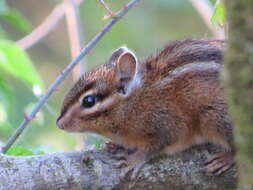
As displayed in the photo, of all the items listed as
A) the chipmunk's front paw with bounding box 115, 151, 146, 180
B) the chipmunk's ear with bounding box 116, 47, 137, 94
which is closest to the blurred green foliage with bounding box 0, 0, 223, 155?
the chipmunk's ear with bounding box 116, 47, 137, 94

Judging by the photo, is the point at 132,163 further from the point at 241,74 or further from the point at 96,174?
the point at 241,74

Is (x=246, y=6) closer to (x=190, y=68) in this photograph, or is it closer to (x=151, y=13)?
(x=190, y=68)

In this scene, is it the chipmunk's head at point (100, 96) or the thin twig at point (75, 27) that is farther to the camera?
the thin twig at point (75, 27)

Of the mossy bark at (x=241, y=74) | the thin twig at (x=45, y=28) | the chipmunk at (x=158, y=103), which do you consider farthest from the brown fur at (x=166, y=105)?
the thin twig at (x=45, y=28)

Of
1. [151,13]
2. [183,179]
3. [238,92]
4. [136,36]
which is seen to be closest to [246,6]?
[238,92]

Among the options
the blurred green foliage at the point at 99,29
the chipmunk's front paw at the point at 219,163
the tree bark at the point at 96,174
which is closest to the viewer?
the tree bark at the point at 96,174

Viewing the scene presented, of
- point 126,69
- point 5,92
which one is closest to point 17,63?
point 5,92

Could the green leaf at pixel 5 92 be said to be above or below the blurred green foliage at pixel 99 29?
below

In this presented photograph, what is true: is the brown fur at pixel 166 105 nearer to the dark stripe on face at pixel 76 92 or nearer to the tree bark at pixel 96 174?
the dark stripe on face at pixel 76 92
